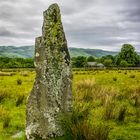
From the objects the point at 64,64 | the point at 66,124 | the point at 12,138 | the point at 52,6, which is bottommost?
the point at 12,138

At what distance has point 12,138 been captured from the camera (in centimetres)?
898

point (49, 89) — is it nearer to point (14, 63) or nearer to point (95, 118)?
point (95, 118)

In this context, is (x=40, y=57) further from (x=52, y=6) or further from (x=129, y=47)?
(x=129, y=47)

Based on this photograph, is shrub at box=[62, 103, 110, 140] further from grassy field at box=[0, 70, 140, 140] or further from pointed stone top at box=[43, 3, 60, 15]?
pointed stone top at box=[43, 3, 60, 15]

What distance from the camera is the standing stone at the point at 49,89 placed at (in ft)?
27.9

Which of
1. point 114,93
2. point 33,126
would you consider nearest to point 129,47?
point 114,93

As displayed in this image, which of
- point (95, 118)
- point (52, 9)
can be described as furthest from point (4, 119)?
point (52, 9)

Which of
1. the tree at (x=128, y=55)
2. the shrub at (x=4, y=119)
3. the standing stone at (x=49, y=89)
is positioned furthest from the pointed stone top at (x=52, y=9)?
the tree at (x=128, y=55)

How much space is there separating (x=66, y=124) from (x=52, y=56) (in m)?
1.71

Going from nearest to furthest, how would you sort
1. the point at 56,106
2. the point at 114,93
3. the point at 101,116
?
the point at 56,106
the point at 101,116
the point at 114,93

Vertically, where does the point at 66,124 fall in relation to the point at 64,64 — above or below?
below

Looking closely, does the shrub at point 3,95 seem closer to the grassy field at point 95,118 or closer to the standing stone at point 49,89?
the grassy field at point 95,118

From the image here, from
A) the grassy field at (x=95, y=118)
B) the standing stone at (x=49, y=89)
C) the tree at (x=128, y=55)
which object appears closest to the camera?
the grassy field at (x=95, y=118)

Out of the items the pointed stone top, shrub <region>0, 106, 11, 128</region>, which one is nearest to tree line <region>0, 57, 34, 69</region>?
shrub <region>0, 106, 11, 128</region>
